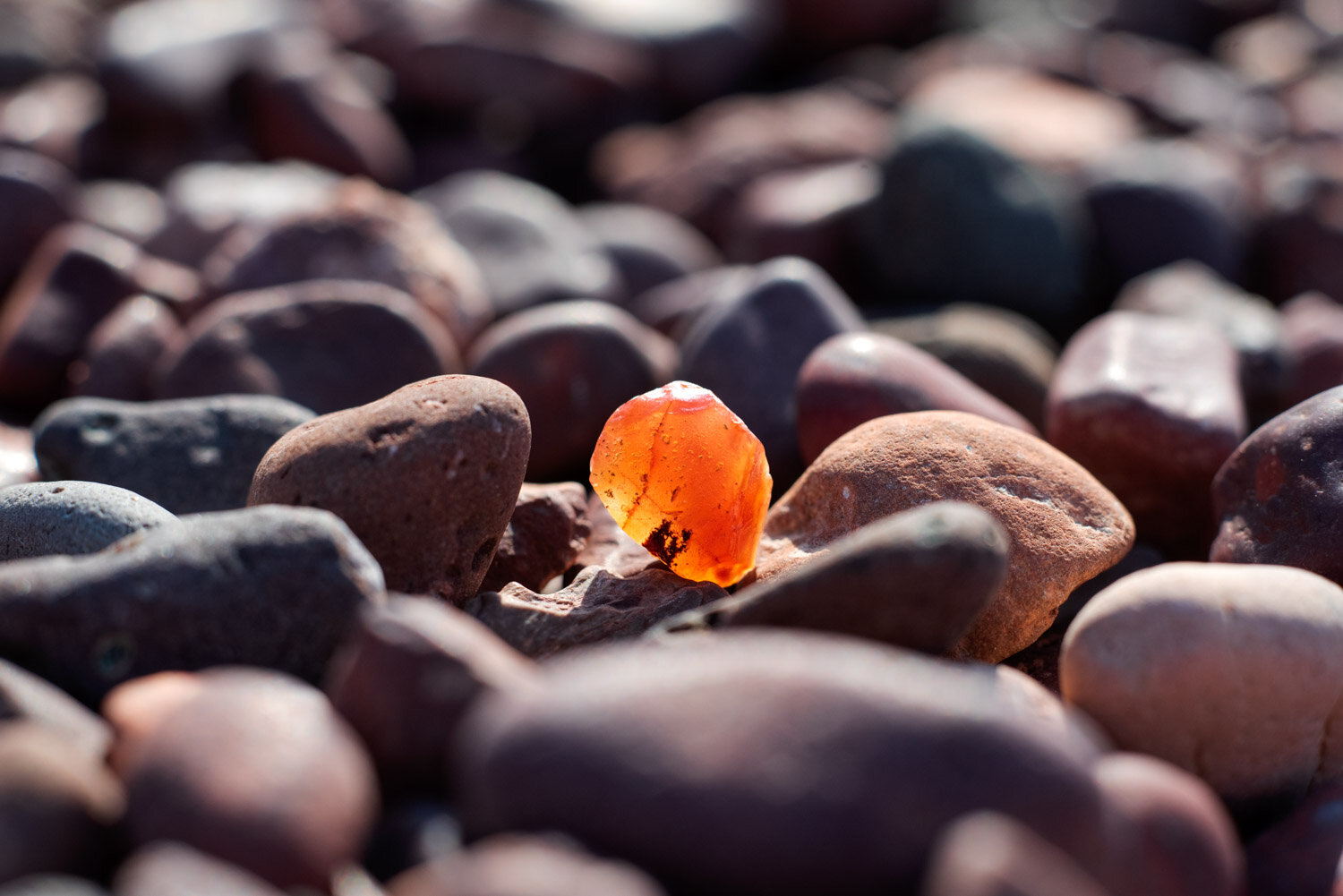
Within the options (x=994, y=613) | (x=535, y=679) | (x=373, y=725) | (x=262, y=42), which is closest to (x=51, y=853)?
(x=373, y=725)

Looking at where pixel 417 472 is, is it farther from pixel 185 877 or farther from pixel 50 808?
pixel 185 877

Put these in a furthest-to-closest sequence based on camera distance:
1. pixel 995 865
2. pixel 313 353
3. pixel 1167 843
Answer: pixel 313 353
pixel 1167 843
pixel 995 865

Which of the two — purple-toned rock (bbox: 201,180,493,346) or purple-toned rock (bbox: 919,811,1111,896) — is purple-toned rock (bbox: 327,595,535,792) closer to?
purple-toned rock (bbox: 919,811,1111,896)

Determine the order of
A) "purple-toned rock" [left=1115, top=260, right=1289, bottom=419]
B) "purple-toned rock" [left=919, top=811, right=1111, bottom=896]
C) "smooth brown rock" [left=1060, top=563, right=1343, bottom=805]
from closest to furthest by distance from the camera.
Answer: "purple-toned rock" [left=919, top=811, right=1111, bottom=896]
"smooth brown rock" [left=1060, top=563, right=1343, bottom=805]
"purple-toned rock" [left=1115, top=260, right=1289, bottom=419]

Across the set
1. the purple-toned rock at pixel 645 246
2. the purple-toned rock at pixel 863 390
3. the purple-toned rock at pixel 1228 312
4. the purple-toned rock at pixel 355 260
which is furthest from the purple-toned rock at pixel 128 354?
the purple-toned rock at pixel 1228 312

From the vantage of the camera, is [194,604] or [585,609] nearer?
[194,604]

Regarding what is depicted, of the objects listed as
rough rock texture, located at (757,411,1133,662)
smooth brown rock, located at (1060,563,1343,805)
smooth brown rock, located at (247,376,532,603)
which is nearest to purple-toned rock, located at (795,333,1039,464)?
rough rock texture, located at (757,411,1133,662)

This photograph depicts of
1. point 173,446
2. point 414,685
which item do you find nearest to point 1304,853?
point 414,685
